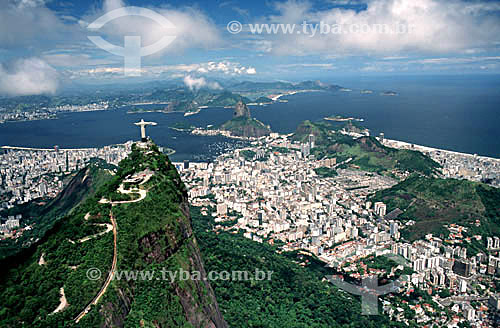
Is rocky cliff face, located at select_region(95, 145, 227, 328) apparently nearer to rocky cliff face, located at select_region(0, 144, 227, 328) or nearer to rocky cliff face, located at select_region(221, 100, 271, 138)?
rocky cliff face, located at select_region(0, 144, 227, 328)

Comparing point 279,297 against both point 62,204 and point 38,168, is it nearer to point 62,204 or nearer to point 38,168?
point 62,204

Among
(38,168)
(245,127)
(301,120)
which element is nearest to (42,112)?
(245,127)

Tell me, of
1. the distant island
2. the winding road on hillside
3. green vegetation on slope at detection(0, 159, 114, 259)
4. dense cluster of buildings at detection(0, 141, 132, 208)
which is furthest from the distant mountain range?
the winding road on hillside

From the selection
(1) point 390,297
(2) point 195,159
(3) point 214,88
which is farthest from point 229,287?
(3) point 214,88

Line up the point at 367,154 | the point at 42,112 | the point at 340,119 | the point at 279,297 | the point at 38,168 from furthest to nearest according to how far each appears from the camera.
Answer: the point at 42,112 < the point at 340,119 < the point at 367,154 < the point at 38,168 < the point at 279,297

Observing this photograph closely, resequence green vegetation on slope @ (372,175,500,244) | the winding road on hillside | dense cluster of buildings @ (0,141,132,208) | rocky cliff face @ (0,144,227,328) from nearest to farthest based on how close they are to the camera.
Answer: rocky cliff face @ (0,144,227,328), the winding road on hillside, green vegetation on slope @ (372,175,500,244), dense cluster of buildings @ (0,141,132,208)
